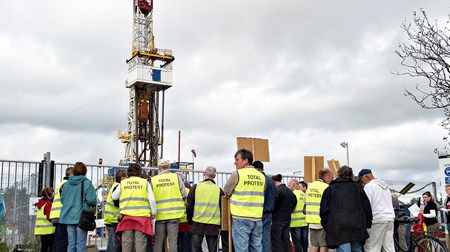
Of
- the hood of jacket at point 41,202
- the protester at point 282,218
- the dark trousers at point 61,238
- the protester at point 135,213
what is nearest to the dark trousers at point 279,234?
the protester at point 282,218

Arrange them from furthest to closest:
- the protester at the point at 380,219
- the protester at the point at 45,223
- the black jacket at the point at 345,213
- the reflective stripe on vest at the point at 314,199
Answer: the protester at the point at 45,223, the reflective stripe on vest at the point at 314,199, the protester at the point at 380,219, the black jacket at the point at 345,213

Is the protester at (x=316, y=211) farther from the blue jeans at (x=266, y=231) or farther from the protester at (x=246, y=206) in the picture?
the protester at (x=246, y=206)

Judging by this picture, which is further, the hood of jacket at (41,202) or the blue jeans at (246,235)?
the hood of jacket at (41,202)

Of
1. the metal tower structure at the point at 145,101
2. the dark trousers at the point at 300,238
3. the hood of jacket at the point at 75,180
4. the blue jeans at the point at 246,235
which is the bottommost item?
the dark trousers at the point at 300,238

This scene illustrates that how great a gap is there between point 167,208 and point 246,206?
1.51 metres

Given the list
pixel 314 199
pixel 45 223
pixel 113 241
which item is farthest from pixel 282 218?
pixel 45 223

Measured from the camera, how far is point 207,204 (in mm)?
9328

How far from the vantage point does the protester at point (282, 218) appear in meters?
10.4

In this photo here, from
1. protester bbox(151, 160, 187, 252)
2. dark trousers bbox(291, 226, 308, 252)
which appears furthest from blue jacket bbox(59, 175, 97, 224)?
dark trousers bbox(291, 226, 308, 252)

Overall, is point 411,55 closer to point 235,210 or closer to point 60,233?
point 235,210

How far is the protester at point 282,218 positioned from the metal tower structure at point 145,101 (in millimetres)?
52237

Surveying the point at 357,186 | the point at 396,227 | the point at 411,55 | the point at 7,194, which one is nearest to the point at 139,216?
the point at 357,186

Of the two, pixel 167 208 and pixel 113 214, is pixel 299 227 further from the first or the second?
pixel 113 214

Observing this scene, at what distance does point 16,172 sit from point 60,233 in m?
2.64
